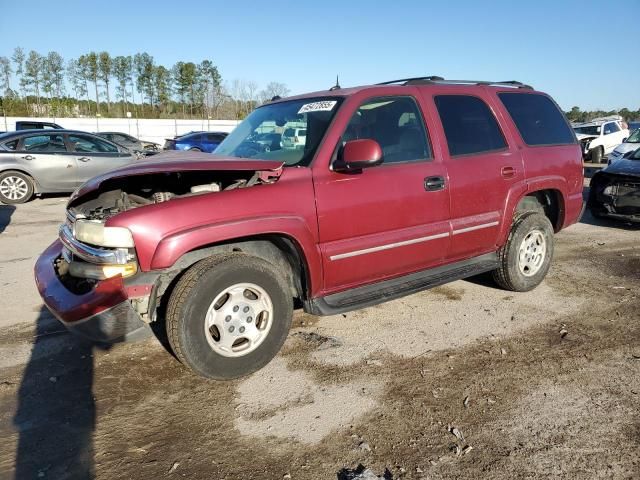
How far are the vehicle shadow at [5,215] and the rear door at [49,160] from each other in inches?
34.0

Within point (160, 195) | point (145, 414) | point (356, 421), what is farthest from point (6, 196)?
point (356, 421)

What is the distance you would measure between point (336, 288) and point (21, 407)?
6.99 feet

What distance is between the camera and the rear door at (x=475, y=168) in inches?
161

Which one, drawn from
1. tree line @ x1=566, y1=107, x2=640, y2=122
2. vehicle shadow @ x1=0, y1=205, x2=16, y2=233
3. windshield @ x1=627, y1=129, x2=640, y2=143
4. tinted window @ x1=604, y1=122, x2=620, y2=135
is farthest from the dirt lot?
tree line @ x1=566, y1=107, x2=640, y2=122

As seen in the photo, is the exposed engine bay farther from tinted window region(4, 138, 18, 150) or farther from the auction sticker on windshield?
tinted window region(4, 138, 18, 150)

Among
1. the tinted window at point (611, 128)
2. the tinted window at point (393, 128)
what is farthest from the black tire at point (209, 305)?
the tinted window at point (611, 128)

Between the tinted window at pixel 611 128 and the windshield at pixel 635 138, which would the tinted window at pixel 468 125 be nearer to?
the windshield at pixel 635 138

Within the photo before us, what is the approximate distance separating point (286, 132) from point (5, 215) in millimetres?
8001

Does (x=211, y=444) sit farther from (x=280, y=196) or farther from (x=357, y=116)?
(x=357, y=116)

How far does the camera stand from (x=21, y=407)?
295 centimetres

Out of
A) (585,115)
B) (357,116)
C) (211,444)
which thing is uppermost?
(585,115)

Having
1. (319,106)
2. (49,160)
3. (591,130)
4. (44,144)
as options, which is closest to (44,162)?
(49,160)

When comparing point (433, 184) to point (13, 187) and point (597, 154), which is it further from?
point (597, 154)

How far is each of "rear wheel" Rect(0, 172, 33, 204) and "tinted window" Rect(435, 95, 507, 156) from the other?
9.81 m
